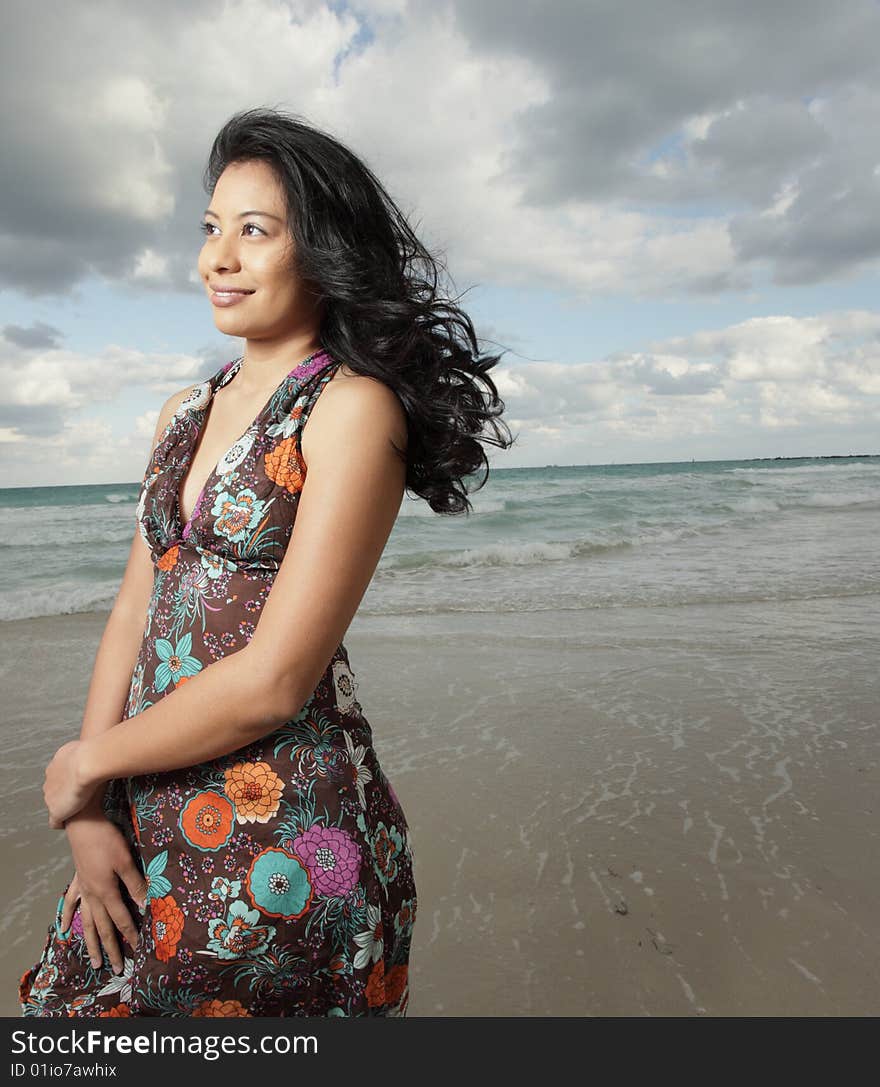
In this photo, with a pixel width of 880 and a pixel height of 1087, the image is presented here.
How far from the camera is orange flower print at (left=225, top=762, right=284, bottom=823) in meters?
1.30

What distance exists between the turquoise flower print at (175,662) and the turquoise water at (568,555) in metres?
6.97

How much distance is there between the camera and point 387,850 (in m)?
1.44

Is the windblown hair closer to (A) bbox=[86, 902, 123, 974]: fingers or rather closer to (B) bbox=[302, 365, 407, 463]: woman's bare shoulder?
(B) bbox=[302, 365, 407, 463]: woman's bare shoulder

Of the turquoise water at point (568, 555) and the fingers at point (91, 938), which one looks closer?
the fingers at point (91, 938)

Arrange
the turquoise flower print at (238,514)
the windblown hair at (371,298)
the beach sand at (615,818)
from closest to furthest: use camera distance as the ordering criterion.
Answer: the turquoise flower print at (238,514)
the windblown hair at (371,298)
the beach sand at (615,818)

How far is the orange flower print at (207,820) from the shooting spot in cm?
130

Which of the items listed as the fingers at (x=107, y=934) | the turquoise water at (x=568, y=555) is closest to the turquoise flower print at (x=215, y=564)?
the fingers at (x=107, y=934)

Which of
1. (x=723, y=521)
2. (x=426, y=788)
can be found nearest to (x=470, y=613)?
(x=426, y=788)

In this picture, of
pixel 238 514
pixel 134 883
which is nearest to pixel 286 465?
pixel 238 514

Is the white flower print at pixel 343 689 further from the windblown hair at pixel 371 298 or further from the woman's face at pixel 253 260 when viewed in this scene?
the woman's face at pixel 253 260

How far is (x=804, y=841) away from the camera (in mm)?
3291

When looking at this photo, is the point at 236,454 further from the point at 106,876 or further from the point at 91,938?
the point at 91,938

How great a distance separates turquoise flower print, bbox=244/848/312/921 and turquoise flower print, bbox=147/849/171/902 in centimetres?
14

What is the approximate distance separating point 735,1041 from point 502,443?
1164 millimetres
